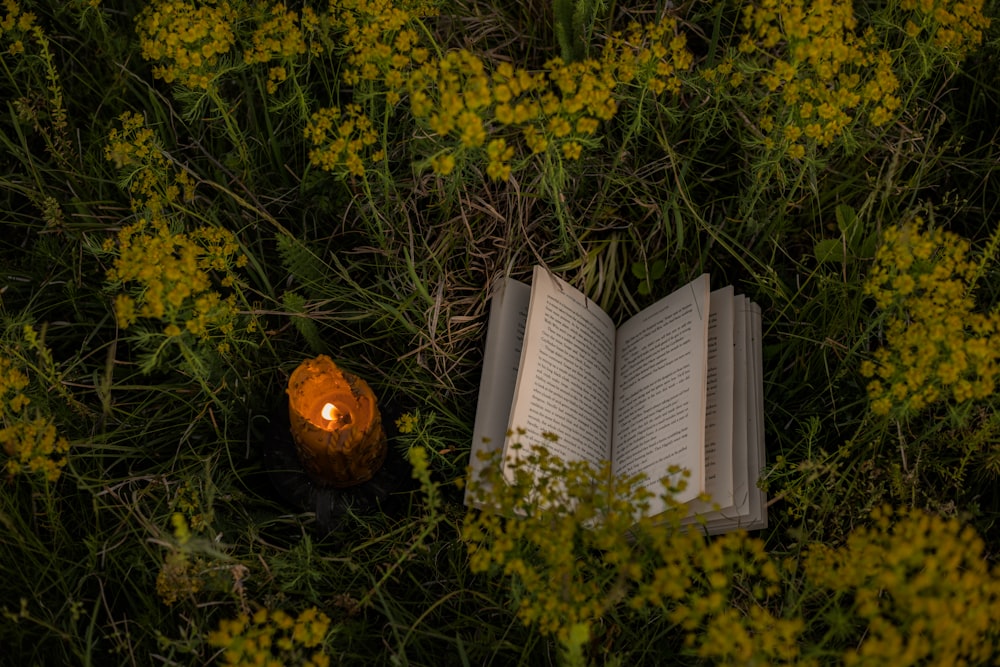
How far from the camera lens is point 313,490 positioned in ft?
6.92

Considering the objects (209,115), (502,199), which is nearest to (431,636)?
(502,199)

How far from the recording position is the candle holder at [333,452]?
1.88 m

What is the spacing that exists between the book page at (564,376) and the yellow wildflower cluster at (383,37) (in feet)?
2.15

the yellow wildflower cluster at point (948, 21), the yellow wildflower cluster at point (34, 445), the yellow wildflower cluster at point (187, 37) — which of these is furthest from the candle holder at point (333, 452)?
the yellow wildflower cluster at point (948, 21)

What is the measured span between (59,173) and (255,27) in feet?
2.52

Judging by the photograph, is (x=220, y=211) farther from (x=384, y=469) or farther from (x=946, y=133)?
(x=946, y=133)

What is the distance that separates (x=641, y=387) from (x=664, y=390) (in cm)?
10

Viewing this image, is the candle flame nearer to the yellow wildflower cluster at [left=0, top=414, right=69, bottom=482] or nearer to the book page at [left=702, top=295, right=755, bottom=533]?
the yellow wildflower cluster at [left=0, top=414, right=69, bottom=482]

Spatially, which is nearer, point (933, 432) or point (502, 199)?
point (933, 432)

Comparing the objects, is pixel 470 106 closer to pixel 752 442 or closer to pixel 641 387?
pixel 641 387

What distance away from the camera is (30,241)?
2.54 m

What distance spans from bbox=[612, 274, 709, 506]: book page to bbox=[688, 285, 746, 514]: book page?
2.7 inches

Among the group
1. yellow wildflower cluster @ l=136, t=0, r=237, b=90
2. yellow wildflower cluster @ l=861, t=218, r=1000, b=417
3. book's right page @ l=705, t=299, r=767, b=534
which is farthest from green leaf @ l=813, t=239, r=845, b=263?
yellow wildflower cluster @ l=136, t=0, r=237, b=90

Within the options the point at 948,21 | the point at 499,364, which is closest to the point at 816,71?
the point at 948,21
